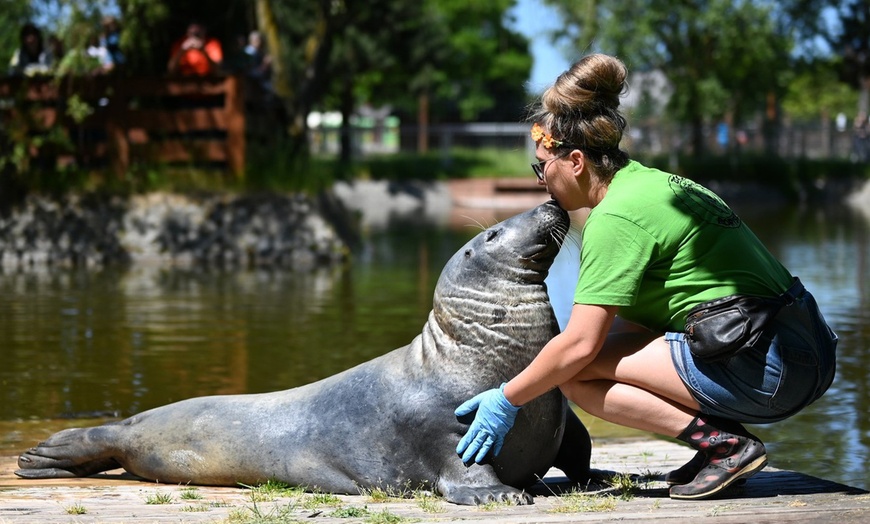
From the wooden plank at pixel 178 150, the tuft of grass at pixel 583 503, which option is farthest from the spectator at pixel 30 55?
the tuft of grass at pixel 583 503

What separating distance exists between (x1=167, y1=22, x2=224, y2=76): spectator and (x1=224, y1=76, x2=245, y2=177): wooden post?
46cm

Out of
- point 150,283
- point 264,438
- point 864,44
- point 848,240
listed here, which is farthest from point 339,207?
point 864,44

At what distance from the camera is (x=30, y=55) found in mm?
16609

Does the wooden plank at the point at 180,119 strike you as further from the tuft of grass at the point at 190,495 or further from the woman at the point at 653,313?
the woman at the point at 653,313

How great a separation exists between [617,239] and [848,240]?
56.9 feet

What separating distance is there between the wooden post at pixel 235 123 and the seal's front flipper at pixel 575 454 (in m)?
11.7

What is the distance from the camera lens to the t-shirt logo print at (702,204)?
4.32m

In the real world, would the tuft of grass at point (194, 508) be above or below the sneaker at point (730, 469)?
below

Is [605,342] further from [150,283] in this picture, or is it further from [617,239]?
[150,283]

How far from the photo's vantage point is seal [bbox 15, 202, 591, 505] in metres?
4.63

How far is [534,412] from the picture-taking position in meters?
4.64

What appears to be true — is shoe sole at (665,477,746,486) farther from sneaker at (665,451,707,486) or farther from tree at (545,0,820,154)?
tree at (545,0,820,154)

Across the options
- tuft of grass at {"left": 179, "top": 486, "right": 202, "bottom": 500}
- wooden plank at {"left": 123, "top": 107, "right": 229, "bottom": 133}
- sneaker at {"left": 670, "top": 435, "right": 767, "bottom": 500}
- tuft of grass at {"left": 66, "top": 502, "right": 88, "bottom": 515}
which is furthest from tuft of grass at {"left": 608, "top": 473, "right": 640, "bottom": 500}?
wooden plank at {"left": 123, "top": 107, "right": 229, "bottom": 133}

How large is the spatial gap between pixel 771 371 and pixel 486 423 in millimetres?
1045
